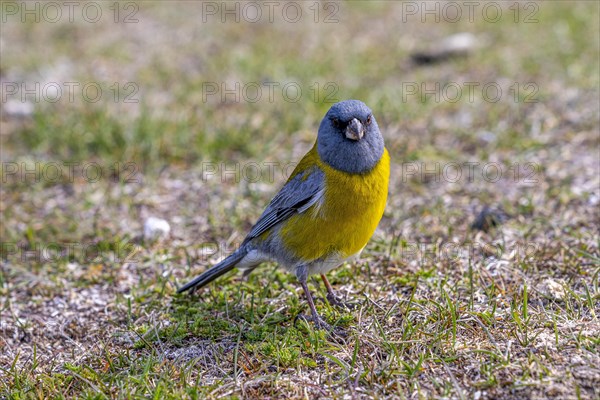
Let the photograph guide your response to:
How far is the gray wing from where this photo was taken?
14.1 feet

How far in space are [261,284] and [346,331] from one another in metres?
0.95

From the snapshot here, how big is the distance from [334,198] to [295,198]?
0.98 ft

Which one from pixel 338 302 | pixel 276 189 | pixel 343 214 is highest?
pixel 343 214

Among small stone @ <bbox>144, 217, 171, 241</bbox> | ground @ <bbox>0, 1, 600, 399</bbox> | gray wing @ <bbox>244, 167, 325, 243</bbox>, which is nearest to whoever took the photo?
ground @ <bbox>0, 1, 600, 399</bbox>

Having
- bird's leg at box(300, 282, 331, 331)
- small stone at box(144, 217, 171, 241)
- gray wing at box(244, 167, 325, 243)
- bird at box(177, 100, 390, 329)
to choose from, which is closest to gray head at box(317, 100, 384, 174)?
bird at box(177, 100, 390, 329)

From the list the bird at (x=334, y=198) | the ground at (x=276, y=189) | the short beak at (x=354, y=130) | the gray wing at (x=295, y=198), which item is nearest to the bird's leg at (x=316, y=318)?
the bird at (x=334, y=198)

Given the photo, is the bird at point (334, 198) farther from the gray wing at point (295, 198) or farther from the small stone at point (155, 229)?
the small stone at point (155, 229)

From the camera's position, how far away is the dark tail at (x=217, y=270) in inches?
184

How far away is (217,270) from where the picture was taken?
4672mm

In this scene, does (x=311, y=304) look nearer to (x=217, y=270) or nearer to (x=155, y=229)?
(x=217, y=270)

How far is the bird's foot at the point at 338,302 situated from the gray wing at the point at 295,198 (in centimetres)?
58

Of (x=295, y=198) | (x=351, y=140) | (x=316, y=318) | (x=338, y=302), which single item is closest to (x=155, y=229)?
(x=295, y=198)

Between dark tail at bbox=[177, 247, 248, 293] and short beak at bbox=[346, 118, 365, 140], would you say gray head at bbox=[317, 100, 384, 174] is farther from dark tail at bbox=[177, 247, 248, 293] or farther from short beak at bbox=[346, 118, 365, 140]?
dark tail at bbox=[177, 247, 248, 293]

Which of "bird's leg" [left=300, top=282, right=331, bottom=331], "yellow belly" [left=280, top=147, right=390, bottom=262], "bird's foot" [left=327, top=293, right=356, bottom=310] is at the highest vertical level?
"yellow belly" [left=280, top=147, right=390, bottom=262]
